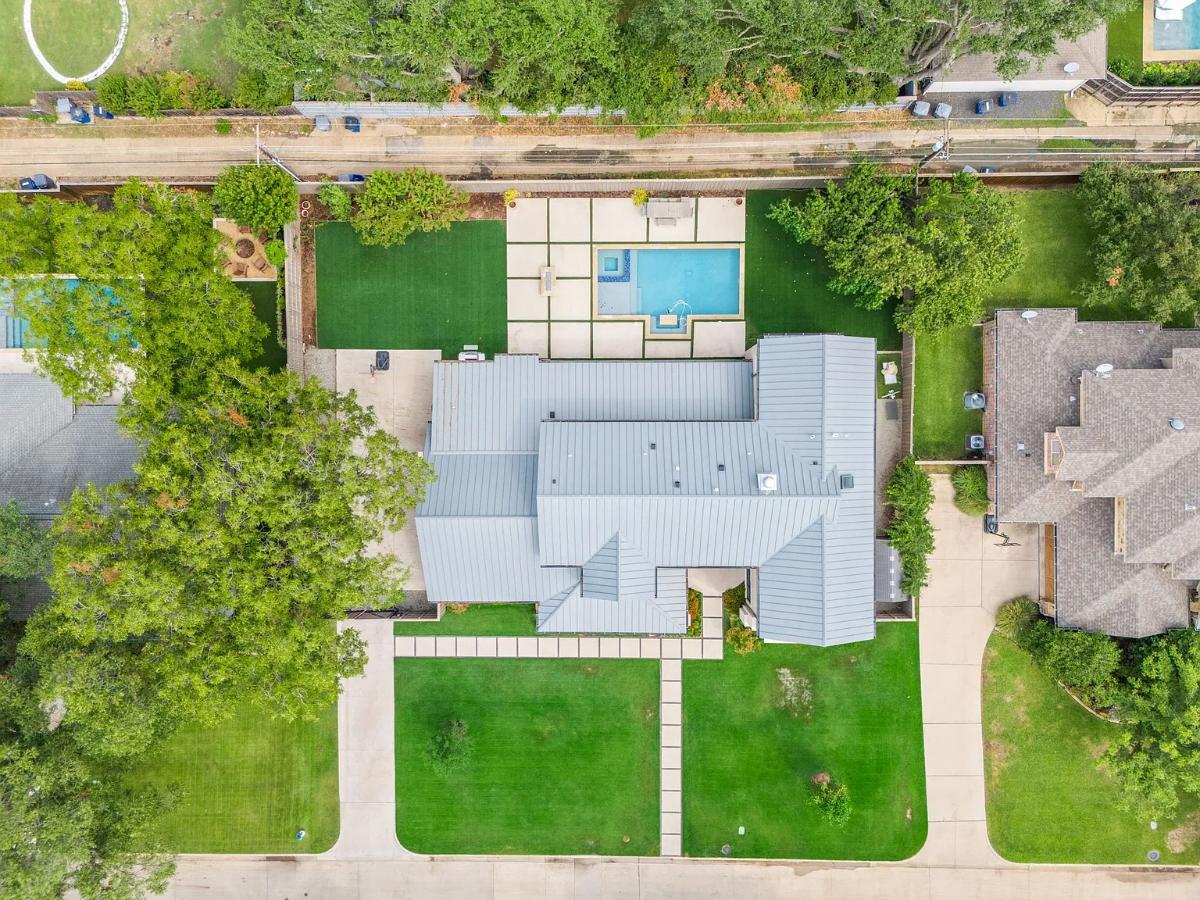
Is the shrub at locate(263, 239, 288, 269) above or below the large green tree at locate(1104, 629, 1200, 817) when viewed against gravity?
above

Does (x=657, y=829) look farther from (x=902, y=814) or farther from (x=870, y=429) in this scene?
(x=870, y=429)

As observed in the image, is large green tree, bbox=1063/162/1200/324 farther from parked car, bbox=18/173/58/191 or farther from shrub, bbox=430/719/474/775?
parked car, bbox=18/173/58/191

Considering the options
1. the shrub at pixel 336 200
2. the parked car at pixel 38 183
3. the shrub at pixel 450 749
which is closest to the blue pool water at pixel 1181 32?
the shrub at pixel 336 200

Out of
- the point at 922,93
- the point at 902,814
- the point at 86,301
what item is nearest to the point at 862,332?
the point at 922,93

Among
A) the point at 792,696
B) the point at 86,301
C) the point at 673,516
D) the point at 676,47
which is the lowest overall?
the point at 792,696

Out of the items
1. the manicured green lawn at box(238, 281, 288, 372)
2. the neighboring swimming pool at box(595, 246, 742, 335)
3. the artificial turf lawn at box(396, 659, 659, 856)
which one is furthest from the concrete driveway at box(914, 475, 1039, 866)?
the manicured green lawn at box(238, 281, 288, 372)

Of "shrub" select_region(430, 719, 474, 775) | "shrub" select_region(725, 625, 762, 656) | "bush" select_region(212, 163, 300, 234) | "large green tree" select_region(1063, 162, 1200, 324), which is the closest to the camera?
"large green tree" select_region(1063, 162, 1200, 324)
